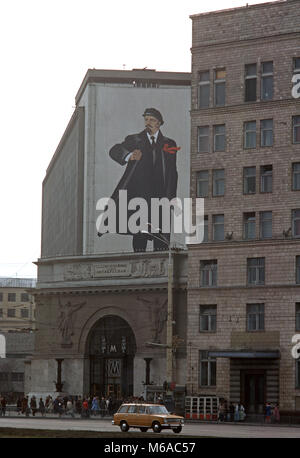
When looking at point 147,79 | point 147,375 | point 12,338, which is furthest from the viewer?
point 12,338

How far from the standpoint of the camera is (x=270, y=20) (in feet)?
278

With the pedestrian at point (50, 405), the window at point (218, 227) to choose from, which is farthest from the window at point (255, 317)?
the pedestrian at point (50, 405)

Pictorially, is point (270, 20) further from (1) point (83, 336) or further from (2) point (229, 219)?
(1) point (83, 336)

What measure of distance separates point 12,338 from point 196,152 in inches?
3095

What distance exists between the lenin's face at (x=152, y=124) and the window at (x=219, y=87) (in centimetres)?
4628

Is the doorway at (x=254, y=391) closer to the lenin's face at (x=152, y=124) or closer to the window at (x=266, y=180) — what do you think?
the window at (x=266, y=180)

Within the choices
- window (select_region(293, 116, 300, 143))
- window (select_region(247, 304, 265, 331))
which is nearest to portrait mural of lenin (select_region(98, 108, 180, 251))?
window (select_region(247, 304, 265, 331))

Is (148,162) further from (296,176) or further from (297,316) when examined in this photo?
(297,316)

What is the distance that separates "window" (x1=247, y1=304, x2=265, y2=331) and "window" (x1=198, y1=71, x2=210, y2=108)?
1576 centimetres

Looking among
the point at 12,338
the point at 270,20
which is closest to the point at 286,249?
the point at 270,20

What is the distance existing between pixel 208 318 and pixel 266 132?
14246 millimetres

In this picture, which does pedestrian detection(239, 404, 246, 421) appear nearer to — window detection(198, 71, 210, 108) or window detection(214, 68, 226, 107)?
window detection(214, 68, 226, 107)

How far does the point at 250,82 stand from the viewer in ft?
281

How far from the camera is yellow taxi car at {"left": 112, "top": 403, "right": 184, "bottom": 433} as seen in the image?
5534 cm
